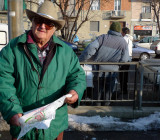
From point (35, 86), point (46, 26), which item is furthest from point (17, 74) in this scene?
point (46, 26)

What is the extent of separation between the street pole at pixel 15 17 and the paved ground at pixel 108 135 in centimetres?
193

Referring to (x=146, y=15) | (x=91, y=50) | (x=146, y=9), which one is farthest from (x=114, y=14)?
(x=91, y=50)

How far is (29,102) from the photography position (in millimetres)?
1989

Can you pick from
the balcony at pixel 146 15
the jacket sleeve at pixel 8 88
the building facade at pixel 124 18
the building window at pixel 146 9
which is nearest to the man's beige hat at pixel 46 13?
the jacket sleeve at pixel 8 88

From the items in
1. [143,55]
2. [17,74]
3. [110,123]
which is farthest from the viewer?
[143,55]

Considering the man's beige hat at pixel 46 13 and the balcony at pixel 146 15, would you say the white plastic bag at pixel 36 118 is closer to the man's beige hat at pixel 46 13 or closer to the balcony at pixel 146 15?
the man's beige hat at pixel 46 13

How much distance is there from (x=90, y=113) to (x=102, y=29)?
34116 mm

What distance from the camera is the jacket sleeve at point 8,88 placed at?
181cm

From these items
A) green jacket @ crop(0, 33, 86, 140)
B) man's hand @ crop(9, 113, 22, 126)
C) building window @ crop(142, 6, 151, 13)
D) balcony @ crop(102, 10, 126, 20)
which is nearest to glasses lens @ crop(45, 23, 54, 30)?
green jacket @ crop(0, 33, 86, 140)

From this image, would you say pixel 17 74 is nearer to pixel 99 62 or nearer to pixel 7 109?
pixel 7 109

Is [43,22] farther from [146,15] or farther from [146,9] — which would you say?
[146,9]

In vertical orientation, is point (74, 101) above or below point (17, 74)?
below

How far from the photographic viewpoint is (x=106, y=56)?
15.2 feet

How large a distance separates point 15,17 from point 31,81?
280 centimetres
